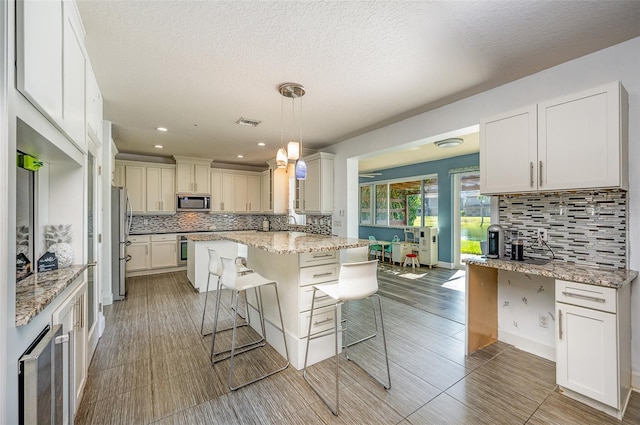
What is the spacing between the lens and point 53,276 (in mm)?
1547

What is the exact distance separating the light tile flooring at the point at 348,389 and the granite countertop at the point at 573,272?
2.81 ft

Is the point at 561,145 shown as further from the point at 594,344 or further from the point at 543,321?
the point at 543,321

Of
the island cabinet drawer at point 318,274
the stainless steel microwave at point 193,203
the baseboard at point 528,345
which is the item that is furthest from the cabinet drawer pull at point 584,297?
the stainless steel microwave at point 193,203

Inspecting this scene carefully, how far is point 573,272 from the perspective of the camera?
1.99m

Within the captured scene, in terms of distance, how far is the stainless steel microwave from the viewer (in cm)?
608

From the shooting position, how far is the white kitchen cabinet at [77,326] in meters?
1.41

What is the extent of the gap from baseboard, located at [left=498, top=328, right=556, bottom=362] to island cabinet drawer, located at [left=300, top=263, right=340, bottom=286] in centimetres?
185

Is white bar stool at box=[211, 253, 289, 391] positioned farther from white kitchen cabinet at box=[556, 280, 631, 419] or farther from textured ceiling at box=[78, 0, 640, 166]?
white kitchen cabinet at box=[556, 280, 631, 419]

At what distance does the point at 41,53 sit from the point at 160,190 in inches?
207

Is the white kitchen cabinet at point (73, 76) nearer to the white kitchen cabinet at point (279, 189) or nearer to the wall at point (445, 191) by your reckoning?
the white kitchen cabinet at point (279, 189)

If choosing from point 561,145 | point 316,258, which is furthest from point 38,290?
point 561,145

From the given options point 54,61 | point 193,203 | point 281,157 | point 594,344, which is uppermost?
point 54,61

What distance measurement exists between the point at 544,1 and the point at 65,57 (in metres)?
2.80

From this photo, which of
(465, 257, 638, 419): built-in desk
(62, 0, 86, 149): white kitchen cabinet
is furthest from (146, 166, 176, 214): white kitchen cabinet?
(465, 257, 638, 419): built-in desk
